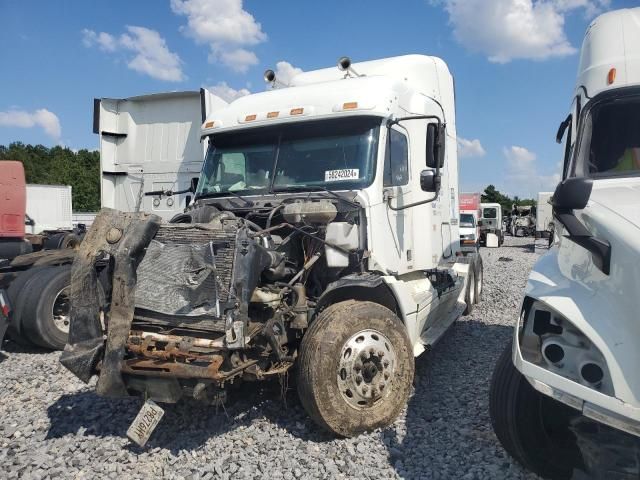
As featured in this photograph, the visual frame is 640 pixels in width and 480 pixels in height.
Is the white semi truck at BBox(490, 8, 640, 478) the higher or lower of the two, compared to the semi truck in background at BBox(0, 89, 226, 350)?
lower

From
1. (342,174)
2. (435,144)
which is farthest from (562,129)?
(342,174)

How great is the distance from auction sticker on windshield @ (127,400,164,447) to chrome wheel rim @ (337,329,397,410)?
1.35 m

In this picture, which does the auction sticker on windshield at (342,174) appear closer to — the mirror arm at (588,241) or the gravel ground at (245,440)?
the gravel ground at (245,440)

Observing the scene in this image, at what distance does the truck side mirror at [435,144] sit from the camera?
16.6 feet

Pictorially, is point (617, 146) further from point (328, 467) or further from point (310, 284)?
point (328, 467)

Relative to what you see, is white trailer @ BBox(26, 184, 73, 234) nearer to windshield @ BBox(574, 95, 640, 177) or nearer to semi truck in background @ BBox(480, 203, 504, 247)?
windshield @ BBox(574, 95, 640, 177)

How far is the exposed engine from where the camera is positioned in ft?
11.5

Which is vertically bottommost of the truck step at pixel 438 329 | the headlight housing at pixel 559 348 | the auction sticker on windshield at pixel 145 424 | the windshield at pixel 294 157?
the auction sticker on windshield at pixel 145 424

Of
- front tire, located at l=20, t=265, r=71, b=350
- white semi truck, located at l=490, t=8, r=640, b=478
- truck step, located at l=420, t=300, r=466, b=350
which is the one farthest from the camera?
front tire, located at l=20, t=265, r=71, b=350

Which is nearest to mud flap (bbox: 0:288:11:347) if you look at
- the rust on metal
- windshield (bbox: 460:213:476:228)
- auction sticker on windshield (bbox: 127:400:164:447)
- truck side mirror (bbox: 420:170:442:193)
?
the rust on metal

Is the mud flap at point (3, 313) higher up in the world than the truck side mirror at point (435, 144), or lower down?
lower down

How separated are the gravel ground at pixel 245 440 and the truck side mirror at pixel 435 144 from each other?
229cm

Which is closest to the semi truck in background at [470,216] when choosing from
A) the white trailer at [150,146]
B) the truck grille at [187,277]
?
the white trailer at [150,146]

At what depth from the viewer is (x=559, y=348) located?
2.67 meters
